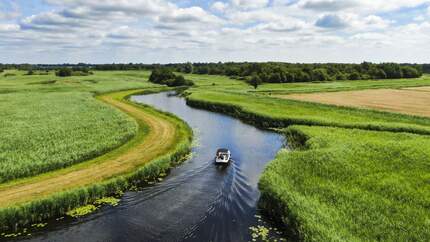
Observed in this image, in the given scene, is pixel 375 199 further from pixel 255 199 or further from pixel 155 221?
pixel 155 221

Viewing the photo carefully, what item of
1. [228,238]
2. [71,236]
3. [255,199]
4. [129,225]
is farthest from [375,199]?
[71,236]

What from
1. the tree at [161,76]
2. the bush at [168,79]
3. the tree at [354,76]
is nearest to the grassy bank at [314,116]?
the bush at [168,79]

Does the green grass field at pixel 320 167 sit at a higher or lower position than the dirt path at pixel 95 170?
higher

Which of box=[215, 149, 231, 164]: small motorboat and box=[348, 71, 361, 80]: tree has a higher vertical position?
box=[348, 71, 361, 80]: tree

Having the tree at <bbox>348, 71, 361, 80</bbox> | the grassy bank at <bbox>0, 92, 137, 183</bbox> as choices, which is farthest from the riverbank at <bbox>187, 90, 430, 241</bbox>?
the tree at <bbox>348, 71, 361, 80</bbox>

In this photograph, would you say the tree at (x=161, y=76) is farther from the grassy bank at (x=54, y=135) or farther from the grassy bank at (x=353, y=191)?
the grassy bank at (x=353, y=191)

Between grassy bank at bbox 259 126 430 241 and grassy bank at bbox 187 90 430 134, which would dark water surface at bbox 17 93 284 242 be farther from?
grassy bank at bbox 187 90 430 134

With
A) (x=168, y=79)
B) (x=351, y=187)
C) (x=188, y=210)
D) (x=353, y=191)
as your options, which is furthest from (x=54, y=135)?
(x=168, y=79)
